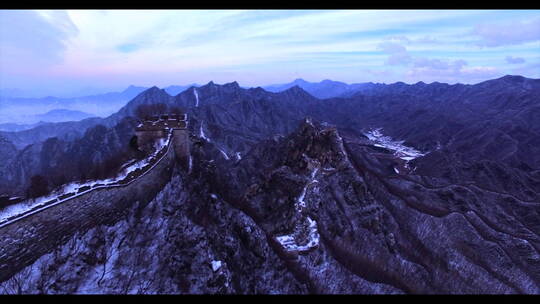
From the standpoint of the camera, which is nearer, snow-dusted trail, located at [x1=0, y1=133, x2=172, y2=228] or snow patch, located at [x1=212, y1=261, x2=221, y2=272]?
snow-dusted trail, located at [x1=0, y1=133, x2=172, y2=228]

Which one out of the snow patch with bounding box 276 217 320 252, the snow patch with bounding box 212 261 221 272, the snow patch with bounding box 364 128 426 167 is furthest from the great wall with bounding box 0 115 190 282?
the snow patch with bounding box 364 128 426 167

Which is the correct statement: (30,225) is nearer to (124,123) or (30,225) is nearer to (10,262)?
(10,262)

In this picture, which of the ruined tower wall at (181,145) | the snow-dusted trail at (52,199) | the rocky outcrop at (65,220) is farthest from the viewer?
the ruined tower wall at (181,145)

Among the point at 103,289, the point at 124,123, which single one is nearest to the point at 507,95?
the point at 124,123

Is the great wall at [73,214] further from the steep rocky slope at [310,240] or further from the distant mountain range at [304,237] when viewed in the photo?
the steep rocky slope at [310,240]

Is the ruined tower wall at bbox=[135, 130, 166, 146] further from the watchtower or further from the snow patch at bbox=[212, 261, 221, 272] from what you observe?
the snow patch at bbox=[212, 261, 221, 272]

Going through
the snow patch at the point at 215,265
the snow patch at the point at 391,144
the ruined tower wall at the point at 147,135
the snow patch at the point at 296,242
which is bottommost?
the snow patch at the point at 391,144

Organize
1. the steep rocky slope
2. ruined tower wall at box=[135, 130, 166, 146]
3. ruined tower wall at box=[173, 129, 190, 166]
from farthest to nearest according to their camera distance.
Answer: ruined tower wall at box=[135, 130, 166, 146], ruined tower wall at box=[173, 129, 190, 166], the steep rocky slope

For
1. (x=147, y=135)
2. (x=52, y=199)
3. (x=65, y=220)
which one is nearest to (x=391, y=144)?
(x=147, y=135)

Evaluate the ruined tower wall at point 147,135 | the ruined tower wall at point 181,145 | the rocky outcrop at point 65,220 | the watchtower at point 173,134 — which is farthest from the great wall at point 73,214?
the ruined tower wall at point 147,135
